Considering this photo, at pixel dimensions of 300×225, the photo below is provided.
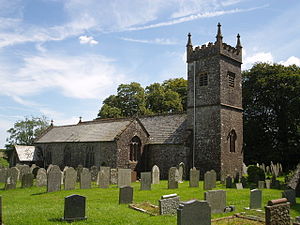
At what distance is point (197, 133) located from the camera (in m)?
23.2

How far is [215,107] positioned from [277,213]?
15220 millimetres

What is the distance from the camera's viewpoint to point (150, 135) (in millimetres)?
26344

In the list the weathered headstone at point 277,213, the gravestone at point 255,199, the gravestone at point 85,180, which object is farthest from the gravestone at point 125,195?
the weathered headstone at point 277,213

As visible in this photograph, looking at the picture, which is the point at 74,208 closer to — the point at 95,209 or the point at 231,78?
the point at 95,209

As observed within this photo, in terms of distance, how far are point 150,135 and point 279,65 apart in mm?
18138

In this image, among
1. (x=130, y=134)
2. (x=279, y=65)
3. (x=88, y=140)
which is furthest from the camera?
(x=279, y=65)

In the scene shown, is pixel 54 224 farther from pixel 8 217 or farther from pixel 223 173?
pixel 223 173

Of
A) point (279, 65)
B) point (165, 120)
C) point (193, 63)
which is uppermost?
point (279, 65)

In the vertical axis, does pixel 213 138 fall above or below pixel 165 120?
below

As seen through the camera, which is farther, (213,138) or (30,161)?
(30,161)

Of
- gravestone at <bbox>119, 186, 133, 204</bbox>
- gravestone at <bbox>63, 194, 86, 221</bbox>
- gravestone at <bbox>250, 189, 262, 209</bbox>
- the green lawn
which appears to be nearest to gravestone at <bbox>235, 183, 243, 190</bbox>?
the green lawn

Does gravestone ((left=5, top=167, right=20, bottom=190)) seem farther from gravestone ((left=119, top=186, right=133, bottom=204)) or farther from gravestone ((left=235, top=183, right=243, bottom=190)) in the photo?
gravestone ((left=235, top=183, right=243, bottom=190))

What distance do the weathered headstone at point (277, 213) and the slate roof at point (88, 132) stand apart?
16.8m

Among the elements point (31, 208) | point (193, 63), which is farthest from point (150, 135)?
point (31, 208)
